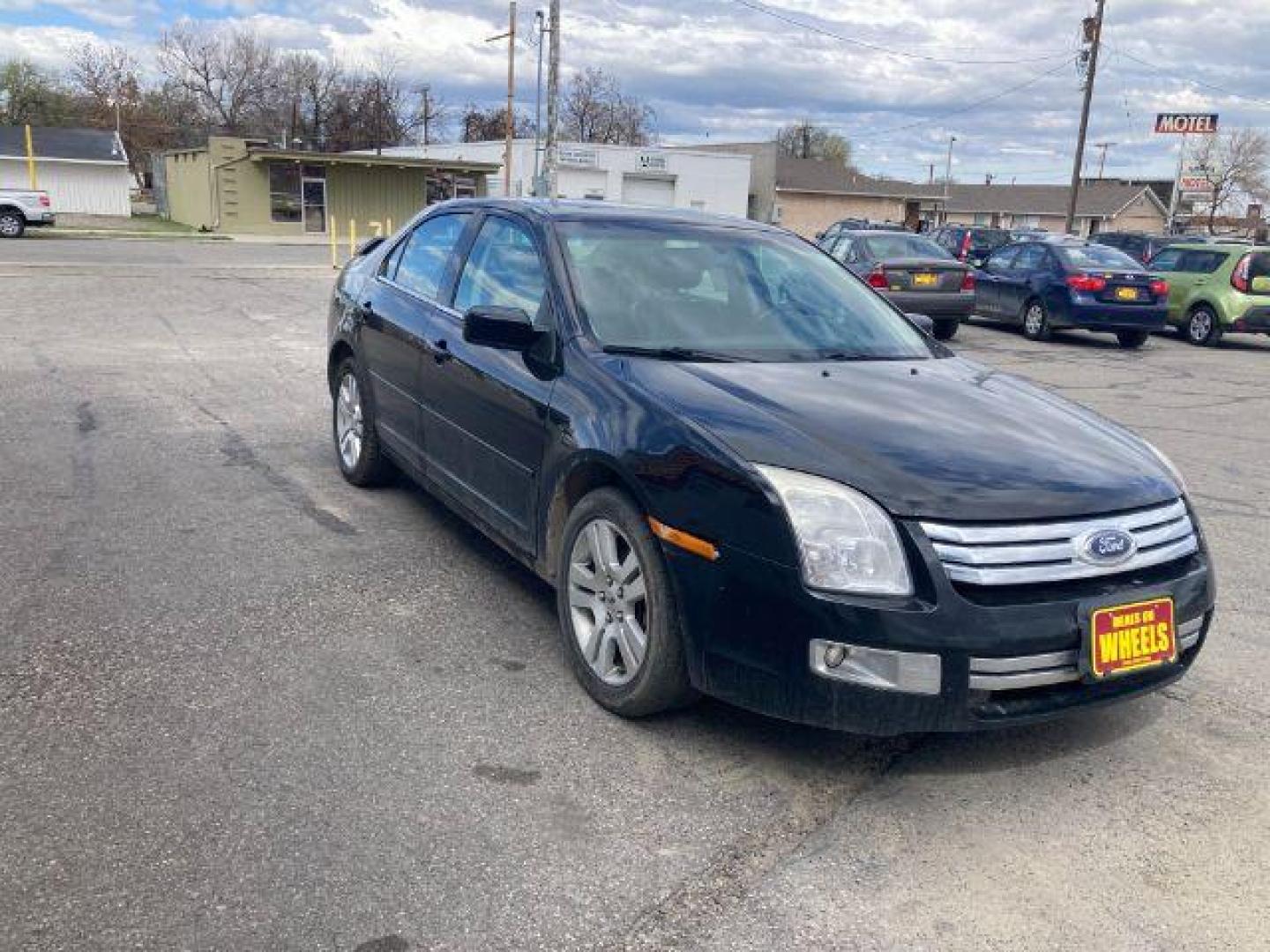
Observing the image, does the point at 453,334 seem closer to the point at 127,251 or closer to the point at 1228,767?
the point at 1228,767

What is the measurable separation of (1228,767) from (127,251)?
27649mm

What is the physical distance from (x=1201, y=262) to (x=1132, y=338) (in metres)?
2.76

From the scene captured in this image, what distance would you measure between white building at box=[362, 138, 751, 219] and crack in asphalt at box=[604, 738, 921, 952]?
157ft

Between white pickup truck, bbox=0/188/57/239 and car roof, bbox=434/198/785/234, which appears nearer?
car roof, bbox=434/198/785/234

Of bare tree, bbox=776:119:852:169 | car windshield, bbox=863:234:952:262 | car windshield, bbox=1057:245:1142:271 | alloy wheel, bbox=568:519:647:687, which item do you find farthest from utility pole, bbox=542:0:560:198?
bare tree, bbox=776:119:852:169

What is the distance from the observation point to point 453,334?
15.4ft

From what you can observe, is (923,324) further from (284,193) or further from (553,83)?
(284,193)

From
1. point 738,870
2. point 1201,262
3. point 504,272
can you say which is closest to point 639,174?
point 1201,262

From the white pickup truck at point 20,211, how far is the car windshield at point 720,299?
99.6ft

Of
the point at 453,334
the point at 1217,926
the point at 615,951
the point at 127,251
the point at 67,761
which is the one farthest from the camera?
the point at 127,251

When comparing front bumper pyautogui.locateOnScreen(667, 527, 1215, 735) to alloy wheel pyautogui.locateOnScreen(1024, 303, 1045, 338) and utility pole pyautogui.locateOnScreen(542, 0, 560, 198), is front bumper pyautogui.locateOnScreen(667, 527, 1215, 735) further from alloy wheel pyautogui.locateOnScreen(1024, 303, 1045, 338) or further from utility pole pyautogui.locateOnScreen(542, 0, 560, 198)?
utility pole pyautogui.locateOnScreen(542, 0, 560, 198)

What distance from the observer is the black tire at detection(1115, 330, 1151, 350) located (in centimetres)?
1580

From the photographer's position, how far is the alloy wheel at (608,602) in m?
3.42

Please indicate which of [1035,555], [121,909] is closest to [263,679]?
[121,909]
